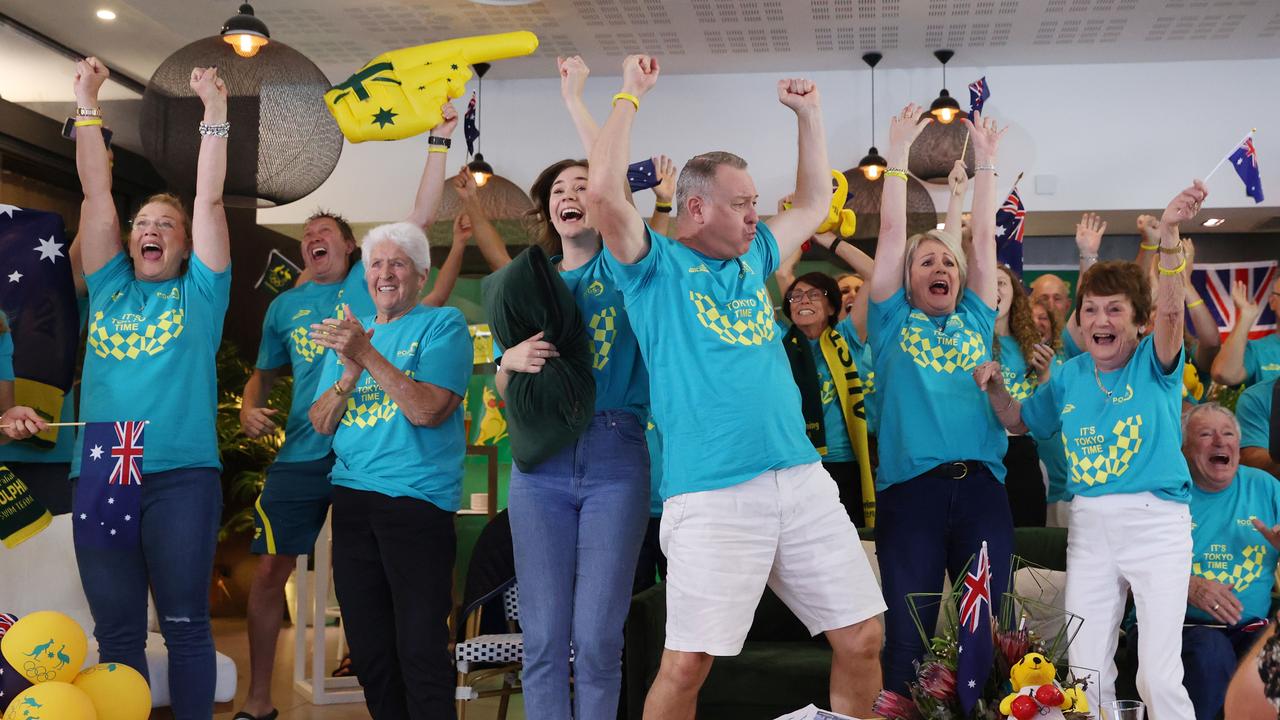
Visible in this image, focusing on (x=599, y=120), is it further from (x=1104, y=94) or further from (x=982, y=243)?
(x=982, y=243)

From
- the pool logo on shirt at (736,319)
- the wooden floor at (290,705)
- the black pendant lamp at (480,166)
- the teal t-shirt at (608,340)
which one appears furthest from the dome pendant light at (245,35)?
the pool logo on shirt at (736,319)

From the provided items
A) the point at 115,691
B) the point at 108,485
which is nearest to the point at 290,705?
the point at 108,485

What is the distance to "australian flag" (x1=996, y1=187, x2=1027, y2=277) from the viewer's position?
16.0 ft

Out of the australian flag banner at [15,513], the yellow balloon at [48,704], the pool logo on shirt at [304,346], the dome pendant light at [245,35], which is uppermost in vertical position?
the dome pendant light at [245,35]

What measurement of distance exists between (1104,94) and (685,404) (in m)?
5.02

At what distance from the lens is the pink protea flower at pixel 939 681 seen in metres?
1.93

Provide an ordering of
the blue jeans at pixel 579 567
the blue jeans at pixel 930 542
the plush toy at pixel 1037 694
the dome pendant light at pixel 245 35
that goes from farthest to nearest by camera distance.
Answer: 1. the dome pendant light at pixel 245 35
2. the blue jeans at pixel 930 542
3. the blue jeans at pixel 579 567
4. the plush toy at pixel 1037 694

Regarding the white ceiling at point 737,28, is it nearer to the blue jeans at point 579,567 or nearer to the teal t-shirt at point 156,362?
the teal t-shirt at point 156,362

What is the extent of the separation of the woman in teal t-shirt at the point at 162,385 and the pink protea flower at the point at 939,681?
2.08m

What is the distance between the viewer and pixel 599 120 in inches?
283

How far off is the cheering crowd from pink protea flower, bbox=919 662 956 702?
630 millimetres

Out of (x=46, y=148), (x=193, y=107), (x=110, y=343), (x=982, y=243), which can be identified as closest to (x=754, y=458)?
(x=982, y=243)

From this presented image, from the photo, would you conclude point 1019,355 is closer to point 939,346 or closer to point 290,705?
point 939,346

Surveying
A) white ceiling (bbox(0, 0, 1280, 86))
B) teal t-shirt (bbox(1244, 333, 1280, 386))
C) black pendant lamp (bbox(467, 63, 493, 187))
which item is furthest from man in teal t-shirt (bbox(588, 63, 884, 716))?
black pendant lamp (bbox(467, 63, 493, 187))
